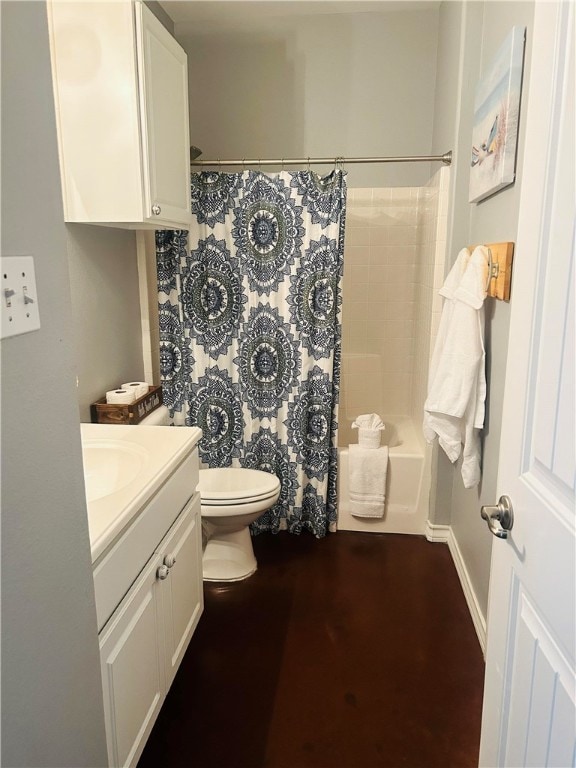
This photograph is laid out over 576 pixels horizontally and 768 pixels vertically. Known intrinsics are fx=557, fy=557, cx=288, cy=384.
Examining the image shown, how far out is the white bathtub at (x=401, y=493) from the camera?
2.77 metres

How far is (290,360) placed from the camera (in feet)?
8.68

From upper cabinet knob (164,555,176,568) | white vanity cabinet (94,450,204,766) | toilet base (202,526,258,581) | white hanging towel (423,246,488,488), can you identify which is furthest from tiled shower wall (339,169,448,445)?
upper cabinet knob (164,555,176,568)

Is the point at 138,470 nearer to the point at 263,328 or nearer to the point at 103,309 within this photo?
the point at 103,309

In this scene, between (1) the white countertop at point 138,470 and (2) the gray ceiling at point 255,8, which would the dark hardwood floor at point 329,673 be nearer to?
(1) the white countertop at point 138,470

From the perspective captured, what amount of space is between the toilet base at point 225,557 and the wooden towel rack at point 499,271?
4.64ft

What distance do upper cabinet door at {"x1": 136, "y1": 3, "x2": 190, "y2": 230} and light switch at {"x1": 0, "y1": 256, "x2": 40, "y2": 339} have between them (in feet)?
4.22

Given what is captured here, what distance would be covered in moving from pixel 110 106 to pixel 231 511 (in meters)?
1.55

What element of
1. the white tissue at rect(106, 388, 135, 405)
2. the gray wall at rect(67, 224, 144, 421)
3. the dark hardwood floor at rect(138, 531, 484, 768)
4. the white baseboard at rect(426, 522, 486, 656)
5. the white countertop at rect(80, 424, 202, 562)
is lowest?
the dark hardwood floor at rect(138, 531, 484, 768)

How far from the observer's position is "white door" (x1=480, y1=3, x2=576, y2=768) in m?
0.81

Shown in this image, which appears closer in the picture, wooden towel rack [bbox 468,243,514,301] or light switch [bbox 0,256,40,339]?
light switch [bbox 0,256,40,339]

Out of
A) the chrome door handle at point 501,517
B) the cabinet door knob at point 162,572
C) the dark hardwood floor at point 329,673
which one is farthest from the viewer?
the dark hardwood floor at point 329,673

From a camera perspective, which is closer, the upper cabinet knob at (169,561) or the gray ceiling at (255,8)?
the upper cabinet knob at (169,561)

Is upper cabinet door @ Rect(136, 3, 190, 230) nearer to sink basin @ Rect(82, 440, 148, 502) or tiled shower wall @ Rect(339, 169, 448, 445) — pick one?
sink basin @ Rect(82, 440, 148, 502)

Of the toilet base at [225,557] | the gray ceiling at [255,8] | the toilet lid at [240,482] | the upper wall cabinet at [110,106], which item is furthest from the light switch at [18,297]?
the gray ceiling at [255,8]
